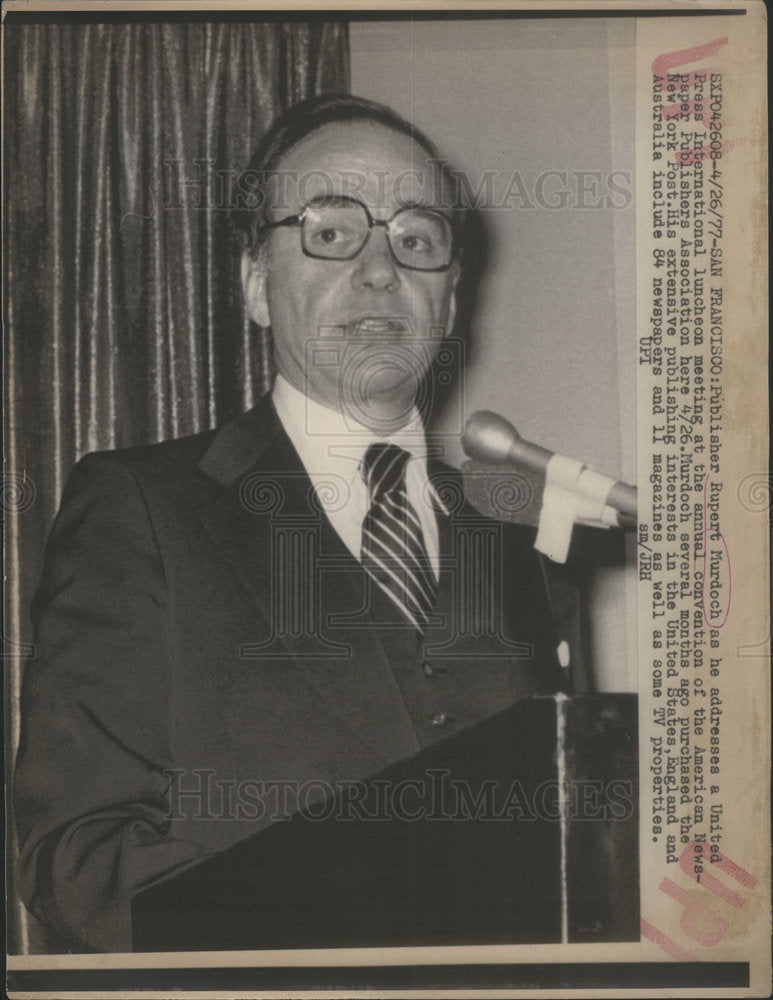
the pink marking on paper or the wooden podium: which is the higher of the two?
the pink marking on paper

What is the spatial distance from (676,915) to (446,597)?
70cm

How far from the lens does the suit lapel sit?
178cm

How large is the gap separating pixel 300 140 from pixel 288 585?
2.56 feet

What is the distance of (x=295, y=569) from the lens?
1799 millimetres

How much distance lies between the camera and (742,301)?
73.2 inches

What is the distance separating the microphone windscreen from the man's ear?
0.41 meters

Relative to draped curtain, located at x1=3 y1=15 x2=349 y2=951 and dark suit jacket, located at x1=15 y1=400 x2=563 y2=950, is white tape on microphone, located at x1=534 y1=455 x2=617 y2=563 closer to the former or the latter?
dark suit jacket, located at x1=15 y1=400 x2=563 y2=950

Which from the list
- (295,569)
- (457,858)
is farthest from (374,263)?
(457,858)

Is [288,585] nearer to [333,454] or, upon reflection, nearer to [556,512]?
[333,454]

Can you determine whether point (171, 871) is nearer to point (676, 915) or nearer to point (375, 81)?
point (676, 915)

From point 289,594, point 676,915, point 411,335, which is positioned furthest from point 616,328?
point 676,915

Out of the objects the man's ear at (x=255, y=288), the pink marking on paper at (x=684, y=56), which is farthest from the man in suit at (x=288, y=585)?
the pink marking on paper at (x=684, y=56)

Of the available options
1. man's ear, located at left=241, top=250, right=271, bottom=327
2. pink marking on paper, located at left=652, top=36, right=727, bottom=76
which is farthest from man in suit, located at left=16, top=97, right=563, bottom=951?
pink marking on paper, located at left=652, top=36, right=727, bottom=76

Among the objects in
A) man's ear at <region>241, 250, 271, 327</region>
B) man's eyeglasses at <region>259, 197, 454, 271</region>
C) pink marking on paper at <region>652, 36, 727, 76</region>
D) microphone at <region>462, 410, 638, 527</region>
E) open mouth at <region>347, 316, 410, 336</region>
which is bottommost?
microphone at <region>462, 410, 638, 527</region>
